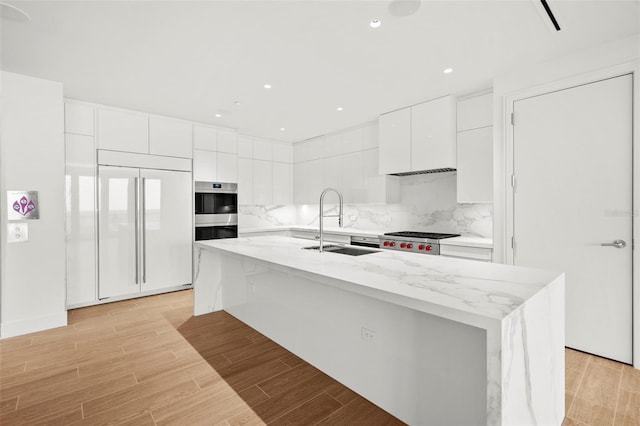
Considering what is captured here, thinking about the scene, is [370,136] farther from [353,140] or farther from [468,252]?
[468,252]

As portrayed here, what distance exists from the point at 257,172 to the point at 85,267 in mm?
2812

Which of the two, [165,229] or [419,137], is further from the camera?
[165,229]

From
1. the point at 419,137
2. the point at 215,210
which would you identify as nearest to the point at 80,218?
the point at 215,210

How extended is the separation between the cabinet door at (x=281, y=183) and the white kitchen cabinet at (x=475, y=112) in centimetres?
328

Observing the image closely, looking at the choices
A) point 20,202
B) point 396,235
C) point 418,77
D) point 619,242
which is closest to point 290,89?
point 418,77

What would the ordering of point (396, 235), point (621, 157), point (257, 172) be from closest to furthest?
point (621, 157)
point (396, 235)
point (257, 172)

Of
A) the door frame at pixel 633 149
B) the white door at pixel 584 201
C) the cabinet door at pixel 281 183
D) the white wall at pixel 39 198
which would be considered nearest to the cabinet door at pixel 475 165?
the door frame at pixel 633 149

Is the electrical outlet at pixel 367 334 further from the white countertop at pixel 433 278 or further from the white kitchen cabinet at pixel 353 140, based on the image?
the white kitchen cabinet at pixel 353 140

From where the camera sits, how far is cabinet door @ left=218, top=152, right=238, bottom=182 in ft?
15.8

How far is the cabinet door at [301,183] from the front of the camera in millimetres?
5691

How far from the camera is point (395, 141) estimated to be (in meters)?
4.02

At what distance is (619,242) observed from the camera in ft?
7.75

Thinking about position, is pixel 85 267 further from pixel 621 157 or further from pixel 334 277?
pixel 621 157

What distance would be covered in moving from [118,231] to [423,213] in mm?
4007
